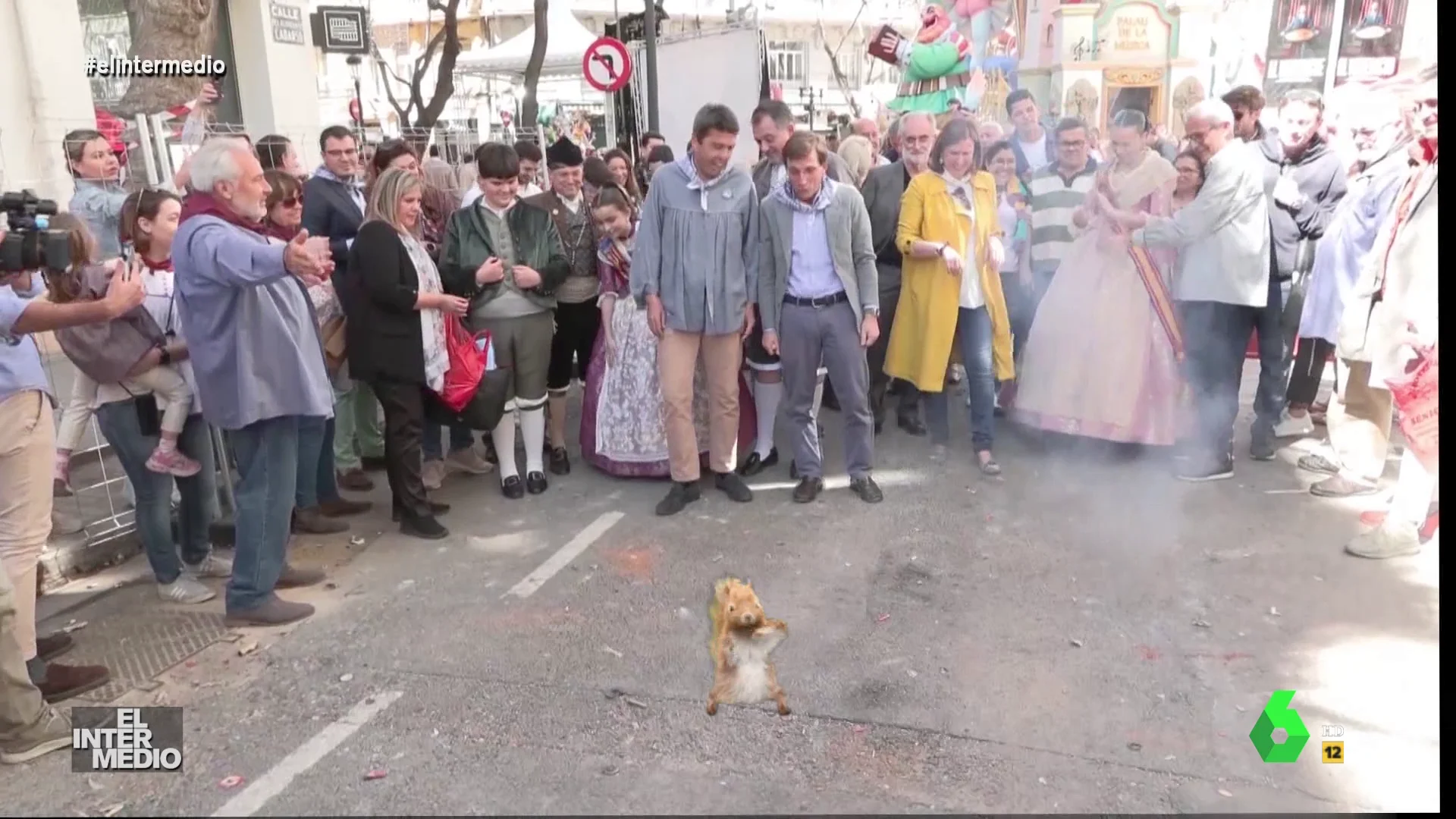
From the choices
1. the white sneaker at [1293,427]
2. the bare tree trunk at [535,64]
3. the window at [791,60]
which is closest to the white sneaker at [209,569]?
the white sneaker at [1293,427]

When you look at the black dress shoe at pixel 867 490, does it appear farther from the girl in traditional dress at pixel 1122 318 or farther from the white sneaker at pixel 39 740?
the white sneaker at pixel 39 740

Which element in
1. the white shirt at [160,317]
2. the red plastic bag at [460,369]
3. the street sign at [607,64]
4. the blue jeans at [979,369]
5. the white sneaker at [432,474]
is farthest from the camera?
the street sign at [607,64]

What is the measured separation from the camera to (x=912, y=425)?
20.6 feet

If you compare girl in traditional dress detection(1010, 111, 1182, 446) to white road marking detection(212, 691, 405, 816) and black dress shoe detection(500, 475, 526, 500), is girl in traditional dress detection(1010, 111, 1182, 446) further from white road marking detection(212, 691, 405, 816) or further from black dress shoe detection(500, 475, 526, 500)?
white road marking detection(212, 691, 405, 816)

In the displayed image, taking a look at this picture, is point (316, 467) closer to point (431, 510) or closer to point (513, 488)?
point (431, 510)

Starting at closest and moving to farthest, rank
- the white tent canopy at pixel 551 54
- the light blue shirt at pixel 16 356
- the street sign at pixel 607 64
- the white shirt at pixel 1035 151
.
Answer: the light blue shirt at pixel 16 356 < the white shirt at pixel 1035 151 < the street sign at pixel 607 64 < the white tent canopy at pixel 551 54

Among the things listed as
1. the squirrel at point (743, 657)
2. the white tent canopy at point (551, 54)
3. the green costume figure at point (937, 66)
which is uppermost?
the white tent canopy at point (551, 54)

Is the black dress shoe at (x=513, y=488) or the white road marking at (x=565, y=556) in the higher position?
the black dress shoe at (x=513, y=488)

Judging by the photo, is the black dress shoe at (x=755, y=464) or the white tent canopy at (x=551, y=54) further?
the white tent canopy at (x=551, y=54)

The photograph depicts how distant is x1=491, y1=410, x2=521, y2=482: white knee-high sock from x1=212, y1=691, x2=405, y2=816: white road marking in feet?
6.97

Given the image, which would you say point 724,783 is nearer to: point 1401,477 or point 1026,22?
point 1401,477

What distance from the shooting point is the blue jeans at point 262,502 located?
374cm

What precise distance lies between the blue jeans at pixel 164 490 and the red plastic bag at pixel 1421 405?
4.87 meters

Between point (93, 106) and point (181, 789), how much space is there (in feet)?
26.9
